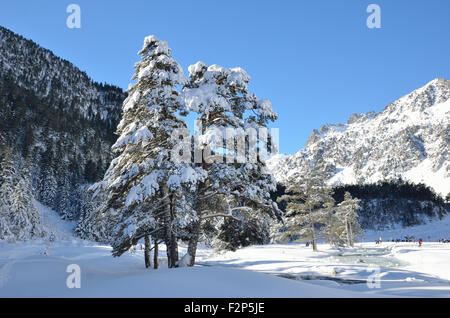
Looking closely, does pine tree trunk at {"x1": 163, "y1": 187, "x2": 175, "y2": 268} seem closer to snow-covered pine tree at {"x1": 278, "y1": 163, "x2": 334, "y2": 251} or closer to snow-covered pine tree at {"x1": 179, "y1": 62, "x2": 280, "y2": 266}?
snow-covered pine tree at {"x1": 179, "y1": 62, "x2": 280, "y2": 266}

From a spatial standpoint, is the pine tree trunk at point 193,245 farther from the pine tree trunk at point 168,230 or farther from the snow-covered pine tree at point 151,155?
the pine tree trunk at point 168,230

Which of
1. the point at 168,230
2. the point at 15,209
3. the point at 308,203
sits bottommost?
the point at 308,203

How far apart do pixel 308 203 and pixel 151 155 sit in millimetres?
26451

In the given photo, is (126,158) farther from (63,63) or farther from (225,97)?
(63,63)

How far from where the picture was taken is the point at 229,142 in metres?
10.9

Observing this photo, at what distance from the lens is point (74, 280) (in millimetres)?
8297

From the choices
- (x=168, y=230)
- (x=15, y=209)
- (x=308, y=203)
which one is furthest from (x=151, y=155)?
(x=15, y=209)

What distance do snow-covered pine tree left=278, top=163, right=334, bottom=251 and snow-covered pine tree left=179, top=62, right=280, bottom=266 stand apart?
74.8 ft

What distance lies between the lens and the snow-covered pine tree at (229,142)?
11.0 m

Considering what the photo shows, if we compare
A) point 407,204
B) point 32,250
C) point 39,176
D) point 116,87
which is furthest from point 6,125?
point 407,204

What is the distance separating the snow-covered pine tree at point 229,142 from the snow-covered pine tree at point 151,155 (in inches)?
35.5

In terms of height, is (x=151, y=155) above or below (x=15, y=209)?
above

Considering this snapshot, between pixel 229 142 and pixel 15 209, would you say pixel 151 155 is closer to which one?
pixel 229 142

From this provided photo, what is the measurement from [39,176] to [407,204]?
430 ft
